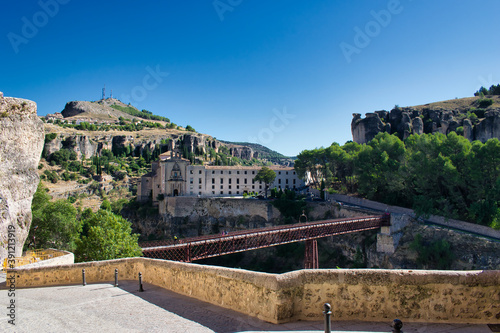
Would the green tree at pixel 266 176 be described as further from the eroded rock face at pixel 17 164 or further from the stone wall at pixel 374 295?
the stone wall at pixel 374 295

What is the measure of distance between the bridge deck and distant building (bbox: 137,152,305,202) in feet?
98.0

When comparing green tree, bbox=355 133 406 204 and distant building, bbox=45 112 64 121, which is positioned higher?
distant building, bbox=45 112 64 121

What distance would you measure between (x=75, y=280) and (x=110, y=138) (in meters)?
120

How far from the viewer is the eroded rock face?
16.9 meters

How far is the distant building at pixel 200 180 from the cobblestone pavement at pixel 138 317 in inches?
1873

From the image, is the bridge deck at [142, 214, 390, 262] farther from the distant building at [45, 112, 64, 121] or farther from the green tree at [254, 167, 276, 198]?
the distant building at [45, 112, 64, 121]

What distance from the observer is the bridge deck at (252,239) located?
20938 mm

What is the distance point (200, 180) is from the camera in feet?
189

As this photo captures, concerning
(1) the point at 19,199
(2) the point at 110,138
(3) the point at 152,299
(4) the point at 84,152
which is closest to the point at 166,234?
(1) the point at 19,199

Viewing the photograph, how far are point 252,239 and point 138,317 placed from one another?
61.9 ft

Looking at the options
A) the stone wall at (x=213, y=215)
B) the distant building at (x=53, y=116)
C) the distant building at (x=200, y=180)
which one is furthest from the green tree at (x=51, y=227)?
the distant building at (x=53, y=116)

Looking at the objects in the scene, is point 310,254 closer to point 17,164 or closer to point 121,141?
point 17,164

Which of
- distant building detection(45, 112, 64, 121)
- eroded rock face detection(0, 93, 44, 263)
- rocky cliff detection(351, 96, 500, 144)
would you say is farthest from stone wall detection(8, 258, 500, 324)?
distant building detection(45, 112, 64, 121)

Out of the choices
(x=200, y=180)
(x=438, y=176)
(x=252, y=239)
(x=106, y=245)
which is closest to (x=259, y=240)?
(x=252, y=239)
